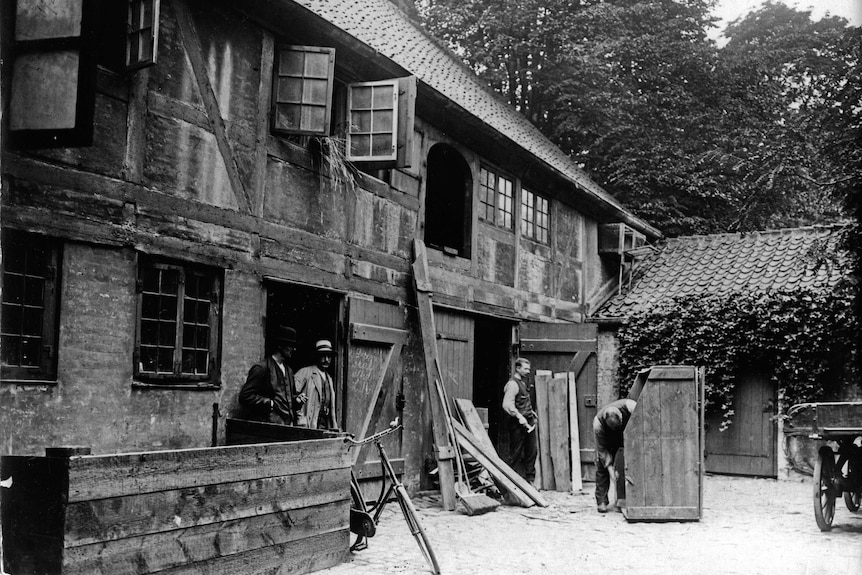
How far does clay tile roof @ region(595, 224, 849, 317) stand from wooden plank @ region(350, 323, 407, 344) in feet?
21.7

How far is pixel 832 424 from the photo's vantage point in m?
8.31

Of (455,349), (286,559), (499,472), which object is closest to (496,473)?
(499,472)

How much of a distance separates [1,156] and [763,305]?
12.3 meters

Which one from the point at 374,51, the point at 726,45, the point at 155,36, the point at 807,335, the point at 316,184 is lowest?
the point at 807,335

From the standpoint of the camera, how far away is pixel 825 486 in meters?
8.76

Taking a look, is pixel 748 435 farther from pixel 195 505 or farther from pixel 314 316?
pixel 195 505

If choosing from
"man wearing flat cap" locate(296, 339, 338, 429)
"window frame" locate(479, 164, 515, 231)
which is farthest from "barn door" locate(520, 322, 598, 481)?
"man wearing flat cap" locate(296, 339, 338, 429)

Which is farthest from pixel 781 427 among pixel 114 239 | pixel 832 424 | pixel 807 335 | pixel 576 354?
pixel 114 239

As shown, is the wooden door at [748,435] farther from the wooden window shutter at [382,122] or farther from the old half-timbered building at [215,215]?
the wooden window shutter at [382,122]

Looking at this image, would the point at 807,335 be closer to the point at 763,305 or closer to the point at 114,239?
the point at 763,305

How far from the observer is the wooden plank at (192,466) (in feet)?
15.2

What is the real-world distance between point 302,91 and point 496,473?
5.09m

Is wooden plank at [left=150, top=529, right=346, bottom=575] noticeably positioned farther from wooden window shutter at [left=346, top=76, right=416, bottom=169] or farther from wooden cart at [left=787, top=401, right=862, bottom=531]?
wooden cart at [left=787, top=401, right=862, bottom=531]

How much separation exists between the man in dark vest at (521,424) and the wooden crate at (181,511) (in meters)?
5.36
